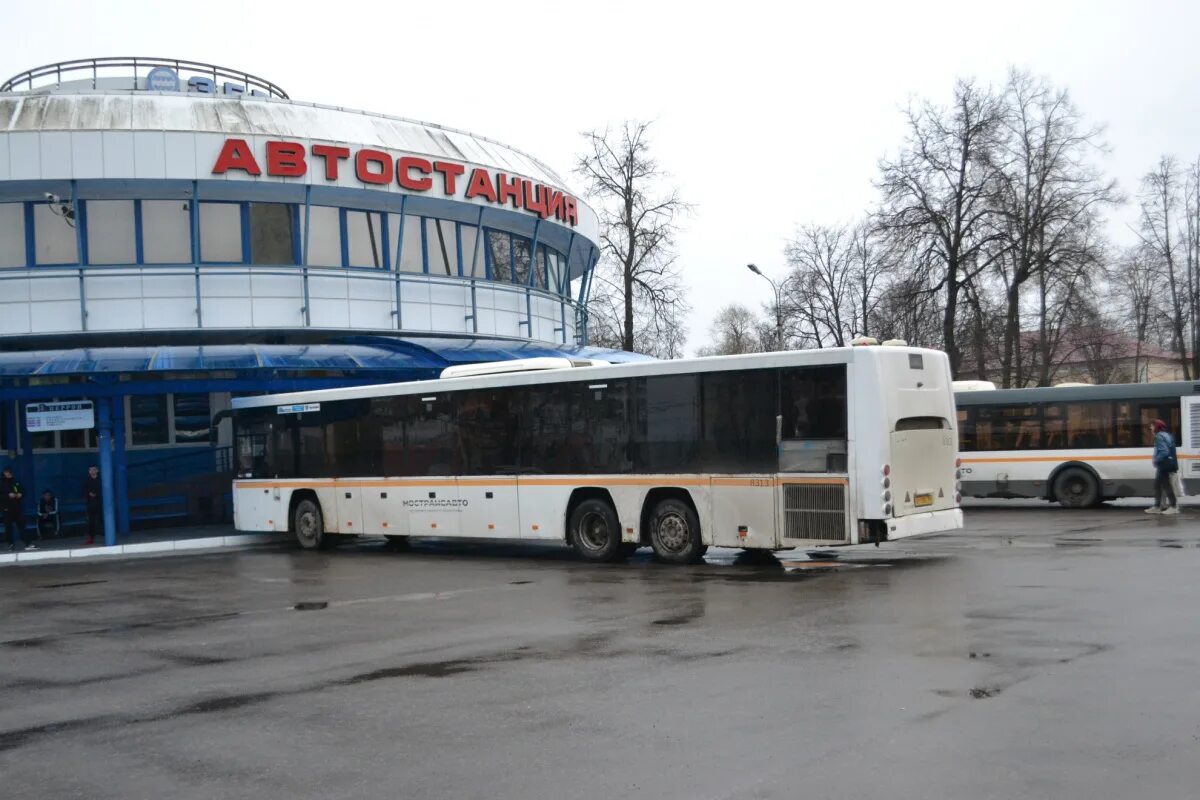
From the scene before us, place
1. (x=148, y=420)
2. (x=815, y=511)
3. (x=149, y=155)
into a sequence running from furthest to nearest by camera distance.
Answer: (x=148, y=420), (x=149, y=155), (x=815, y=511)

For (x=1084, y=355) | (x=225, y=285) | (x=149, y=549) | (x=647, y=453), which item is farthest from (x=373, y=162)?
(x=1084, y=355)

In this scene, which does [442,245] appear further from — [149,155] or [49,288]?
[49,288]

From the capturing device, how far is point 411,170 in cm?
2955

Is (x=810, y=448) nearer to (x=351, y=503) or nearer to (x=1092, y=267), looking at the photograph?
(x=351, y=503)

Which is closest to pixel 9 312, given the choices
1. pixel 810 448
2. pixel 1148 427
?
pixel 810 448

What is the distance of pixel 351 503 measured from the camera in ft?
74.0

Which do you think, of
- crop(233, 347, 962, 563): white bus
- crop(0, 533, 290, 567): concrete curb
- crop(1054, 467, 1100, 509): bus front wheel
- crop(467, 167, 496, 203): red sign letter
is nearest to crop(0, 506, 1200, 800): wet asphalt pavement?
crop(233, 347, 962, 563): white bus

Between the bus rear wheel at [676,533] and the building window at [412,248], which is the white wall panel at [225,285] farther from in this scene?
the bus rear wheel at [676,533]

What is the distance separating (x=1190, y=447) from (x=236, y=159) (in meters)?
22.3

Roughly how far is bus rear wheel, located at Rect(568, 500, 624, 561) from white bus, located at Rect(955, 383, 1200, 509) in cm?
1319

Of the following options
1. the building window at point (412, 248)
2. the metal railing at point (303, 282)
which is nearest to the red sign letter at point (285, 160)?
the metal railing at point (303, 282)

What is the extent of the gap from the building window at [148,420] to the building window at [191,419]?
27cm

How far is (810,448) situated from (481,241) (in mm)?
18005

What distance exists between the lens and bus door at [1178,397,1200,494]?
995 inches
